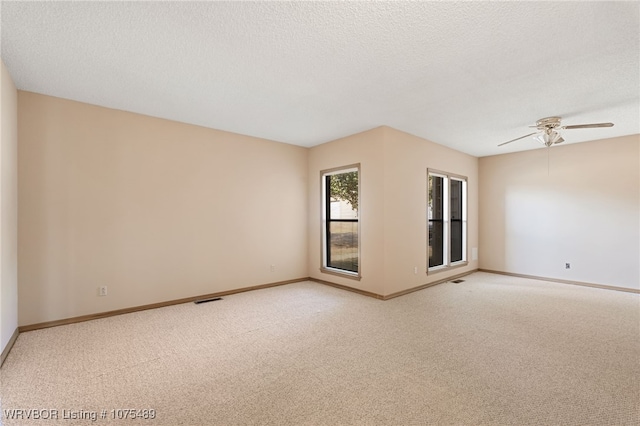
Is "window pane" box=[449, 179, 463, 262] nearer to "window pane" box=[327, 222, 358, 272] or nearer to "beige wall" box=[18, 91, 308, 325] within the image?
"window pane" box=[327, 222, 358, 272]

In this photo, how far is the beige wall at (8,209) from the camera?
2.57 metres

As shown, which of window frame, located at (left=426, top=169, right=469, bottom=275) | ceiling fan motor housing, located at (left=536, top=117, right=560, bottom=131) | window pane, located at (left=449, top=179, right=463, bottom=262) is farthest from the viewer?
window pane, located at (left=449, top=179, right=463, bottom=262)

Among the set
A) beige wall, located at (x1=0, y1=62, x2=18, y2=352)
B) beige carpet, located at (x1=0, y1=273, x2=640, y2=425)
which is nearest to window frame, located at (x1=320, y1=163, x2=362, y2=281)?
beige carpet, located at (x1=0, y1=273, x2=640, y2=425)

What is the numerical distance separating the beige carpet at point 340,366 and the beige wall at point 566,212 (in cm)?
144

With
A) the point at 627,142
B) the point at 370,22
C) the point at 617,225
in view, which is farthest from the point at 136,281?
the point at 627,142

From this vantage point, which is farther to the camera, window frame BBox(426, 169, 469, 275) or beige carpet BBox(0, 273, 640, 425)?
window frame BBox(426, 169, 469, 275)

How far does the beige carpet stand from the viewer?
6.20 feet

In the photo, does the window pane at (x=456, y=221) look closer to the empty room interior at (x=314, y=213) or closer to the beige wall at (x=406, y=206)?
the empty room interior at (x=314, y=213)

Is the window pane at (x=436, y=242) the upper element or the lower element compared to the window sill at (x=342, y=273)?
upper

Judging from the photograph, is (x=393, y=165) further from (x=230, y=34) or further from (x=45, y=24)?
(x=45, y=24)

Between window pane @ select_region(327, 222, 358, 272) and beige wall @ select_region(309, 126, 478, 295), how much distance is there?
0.24 meters

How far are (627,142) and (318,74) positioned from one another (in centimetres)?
565

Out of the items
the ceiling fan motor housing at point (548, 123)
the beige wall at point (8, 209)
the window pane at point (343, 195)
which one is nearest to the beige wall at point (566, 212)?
the ceiling fan motor housing at point (548, 123)

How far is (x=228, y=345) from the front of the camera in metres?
2.84
